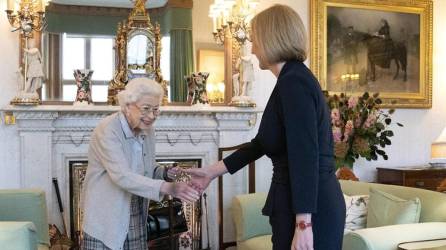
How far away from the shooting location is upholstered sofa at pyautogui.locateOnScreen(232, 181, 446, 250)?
238 cm

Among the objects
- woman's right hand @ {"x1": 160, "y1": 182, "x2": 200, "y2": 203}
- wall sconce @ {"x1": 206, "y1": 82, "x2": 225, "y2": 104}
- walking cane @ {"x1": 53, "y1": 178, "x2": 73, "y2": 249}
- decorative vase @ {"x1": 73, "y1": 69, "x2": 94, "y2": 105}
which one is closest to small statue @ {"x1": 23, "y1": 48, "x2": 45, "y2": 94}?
decorative vase @ {"x1": 73, "y1": 69, "x2": 94, "y2": 105}

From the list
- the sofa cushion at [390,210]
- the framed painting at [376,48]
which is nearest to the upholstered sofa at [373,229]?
the sofa cushion at [390,210]

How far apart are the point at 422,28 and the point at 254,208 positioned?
3.09m

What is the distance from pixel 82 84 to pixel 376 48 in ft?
9.61

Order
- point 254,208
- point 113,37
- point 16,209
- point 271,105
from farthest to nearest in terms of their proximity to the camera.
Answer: point 113,37
point 254,208
point 16,209
point 271,105

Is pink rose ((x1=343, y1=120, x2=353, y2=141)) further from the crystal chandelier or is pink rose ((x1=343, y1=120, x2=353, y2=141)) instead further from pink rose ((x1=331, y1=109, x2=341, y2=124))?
the crystal chandelier

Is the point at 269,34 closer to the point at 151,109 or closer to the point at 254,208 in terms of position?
the point at 151,109

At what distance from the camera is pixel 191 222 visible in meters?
4.37

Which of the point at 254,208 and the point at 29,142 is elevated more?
the point at 29,142

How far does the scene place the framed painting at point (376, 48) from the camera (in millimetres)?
4895

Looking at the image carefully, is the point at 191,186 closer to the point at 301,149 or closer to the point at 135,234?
the point at 135,234

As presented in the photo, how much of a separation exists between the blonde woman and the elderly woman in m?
0.62

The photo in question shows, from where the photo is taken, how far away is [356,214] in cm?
317

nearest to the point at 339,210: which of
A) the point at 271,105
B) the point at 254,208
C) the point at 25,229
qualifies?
the point at 271,105
